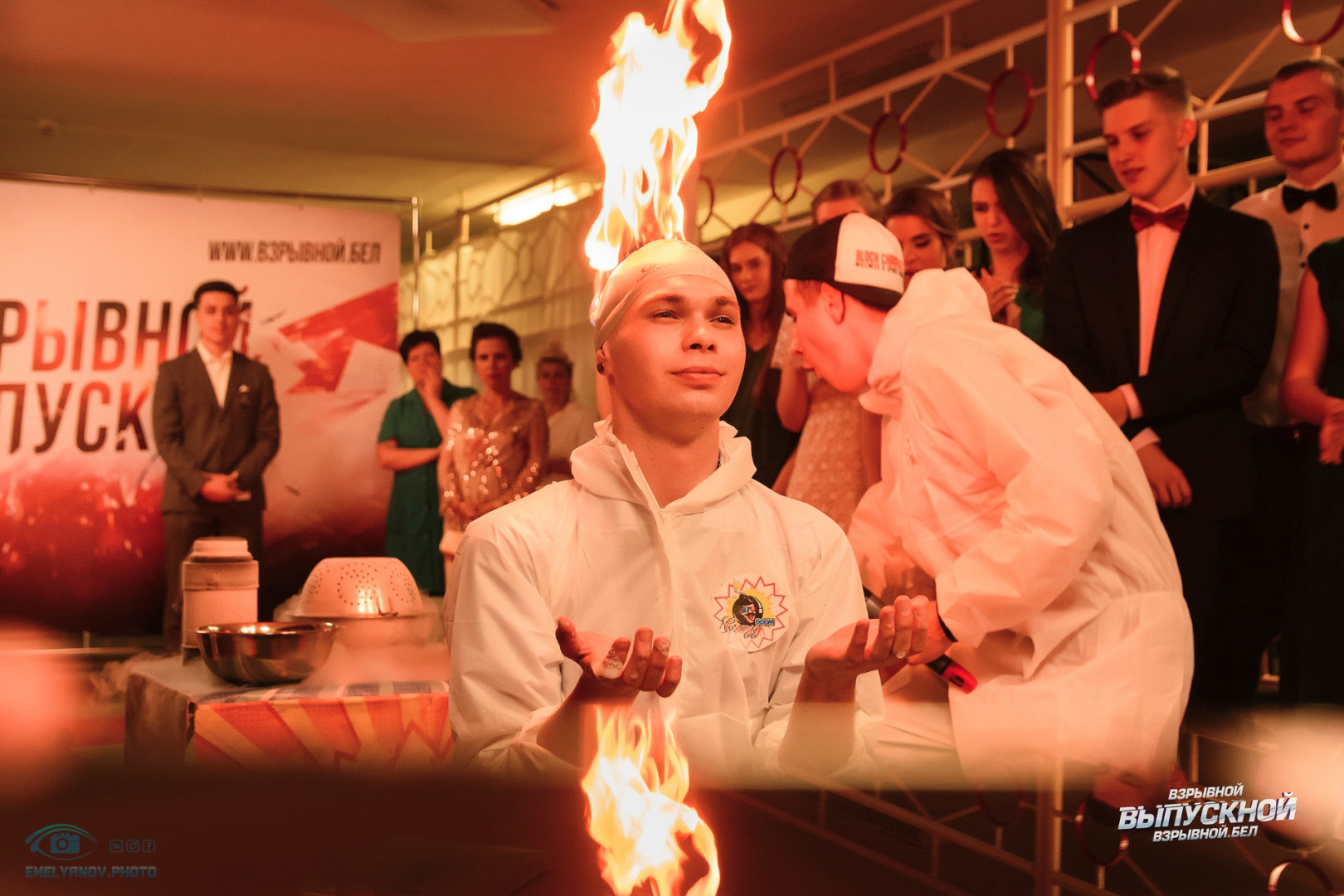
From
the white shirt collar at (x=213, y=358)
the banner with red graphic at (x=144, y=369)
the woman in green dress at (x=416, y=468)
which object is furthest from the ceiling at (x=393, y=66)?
the white shirt collar at (x=213, y=358)

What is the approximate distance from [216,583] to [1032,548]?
1.43 metres

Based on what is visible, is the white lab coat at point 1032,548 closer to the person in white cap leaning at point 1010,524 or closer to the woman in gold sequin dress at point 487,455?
the person in white cap leaning at point 1010,524

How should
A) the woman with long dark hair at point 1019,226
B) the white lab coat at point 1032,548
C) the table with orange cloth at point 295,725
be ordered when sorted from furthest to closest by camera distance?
the woman with long dark hair at point 1019,226 → the white lab coat at point 1032,548 → the table with orange cloth at point 295,725

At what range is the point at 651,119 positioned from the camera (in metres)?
1.55

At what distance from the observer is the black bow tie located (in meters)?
2.23

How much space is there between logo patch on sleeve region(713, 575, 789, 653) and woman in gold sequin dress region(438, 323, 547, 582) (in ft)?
6.60

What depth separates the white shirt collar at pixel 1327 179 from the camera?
2.21 m

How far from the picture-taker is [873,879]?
1198 millimetres

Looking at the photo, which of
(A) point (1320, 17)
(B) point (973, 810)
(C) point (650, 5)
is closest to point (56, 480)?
(C) point (650, 5)

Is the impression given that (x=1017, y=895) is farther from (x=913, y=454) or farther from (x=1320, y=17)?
(x=1320, y=17)

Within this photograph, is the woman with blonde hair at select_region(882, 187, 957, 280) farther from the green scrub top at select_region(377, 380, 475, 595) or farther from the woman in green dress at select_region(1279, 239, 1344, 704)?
the green scrub top at select_region(377, 380, 475, 595)

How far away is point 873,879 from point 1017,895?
0.55 feet

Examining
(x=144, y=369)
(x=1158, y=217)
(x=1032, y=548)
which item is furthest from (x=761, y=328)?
(x=144, y=369)

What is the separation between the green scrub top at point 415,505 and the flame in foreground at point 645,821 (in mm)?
2991
